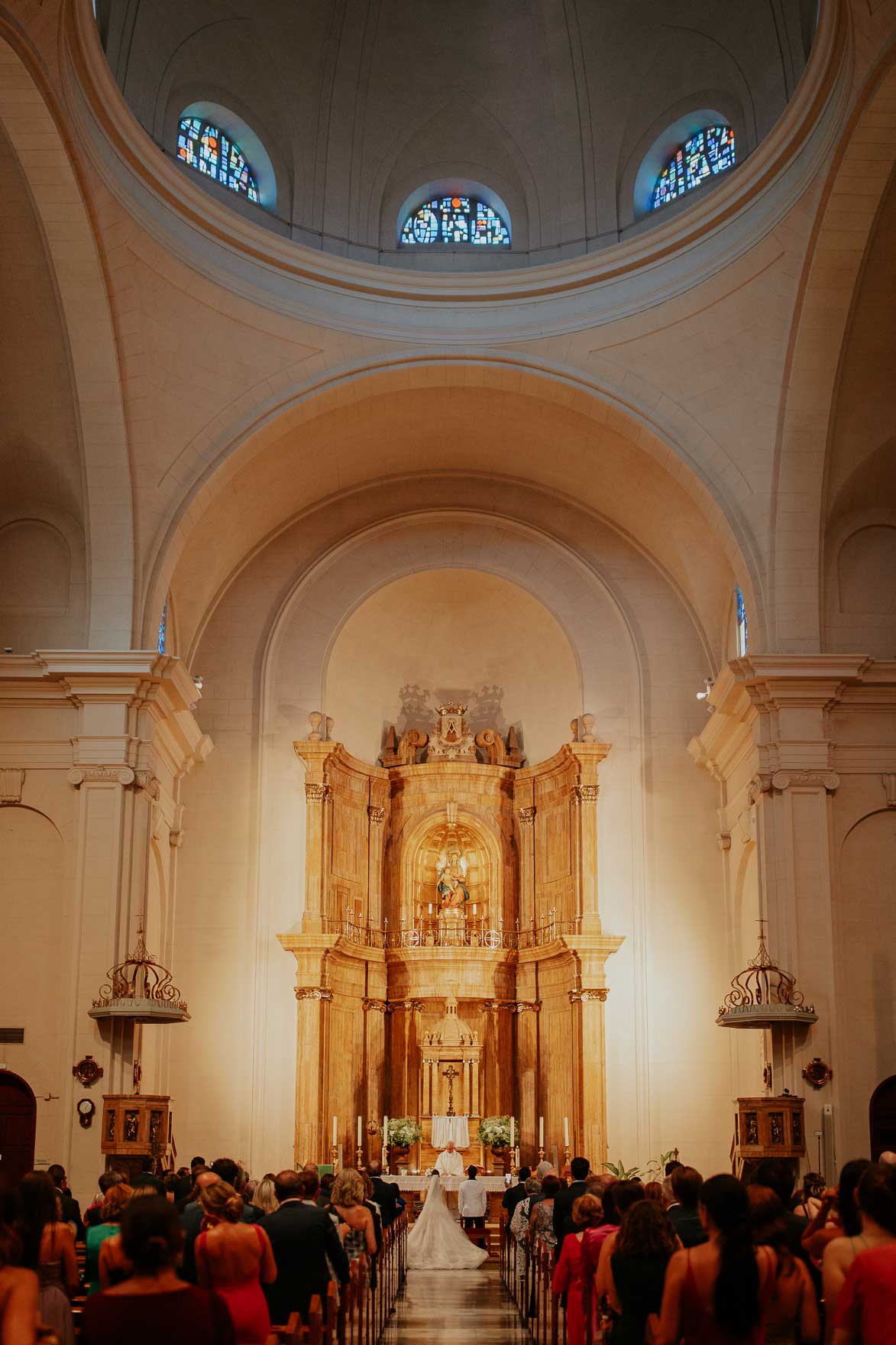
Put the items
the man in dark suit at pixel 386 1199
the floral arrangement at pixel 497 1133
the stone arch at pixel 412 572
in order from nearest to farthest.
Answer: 1. the man in dark suit at pixel 386 1199
2. the floral arrangement at pixel 497 1133
3. the stone arch at pixel 412 572

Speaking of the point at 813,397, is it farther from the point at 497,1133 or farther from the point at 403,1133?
the point at 403,1133

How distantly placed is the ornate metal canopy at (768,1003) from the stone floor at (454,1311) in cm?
420

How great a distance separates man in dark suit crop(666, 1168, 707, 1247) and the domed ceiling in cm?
1665

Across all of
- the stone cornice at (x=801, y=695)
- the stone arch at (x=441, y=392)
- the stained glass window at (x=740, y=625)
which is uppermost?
the stone arch at (x=441, y=392)

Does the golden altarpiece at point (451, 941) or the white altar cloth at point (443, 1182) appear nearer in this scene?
the white altar cloth at point (443, 1182)

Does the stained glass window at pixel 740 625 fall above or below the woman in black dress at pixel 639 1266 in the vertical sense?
above

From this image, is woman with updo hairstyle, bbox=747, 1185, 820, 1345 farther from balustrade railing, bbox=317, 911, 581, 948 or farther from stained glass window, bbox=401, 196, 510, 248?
stained glass window, bbox=401, 196, 510, 248

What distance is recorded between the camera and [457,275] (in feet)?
69.9

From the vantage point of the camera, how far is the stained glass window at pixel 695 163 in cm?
2147

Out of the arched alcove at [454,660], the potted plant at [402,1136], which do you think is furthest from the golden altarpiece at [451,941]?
the arched alcove at [454,660]

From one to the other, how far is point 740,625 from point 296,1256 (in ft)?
56.0

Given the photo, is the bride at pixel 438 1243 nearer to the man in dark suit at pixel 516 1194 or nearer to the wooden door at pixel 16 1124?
the man in dark suit at pixel 516 1194

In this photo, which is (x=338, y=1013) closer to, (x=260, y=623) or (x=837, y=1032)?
(x=260, y=623)

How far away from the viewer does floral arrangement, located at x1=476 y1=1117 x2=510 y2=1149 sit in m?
22.9
